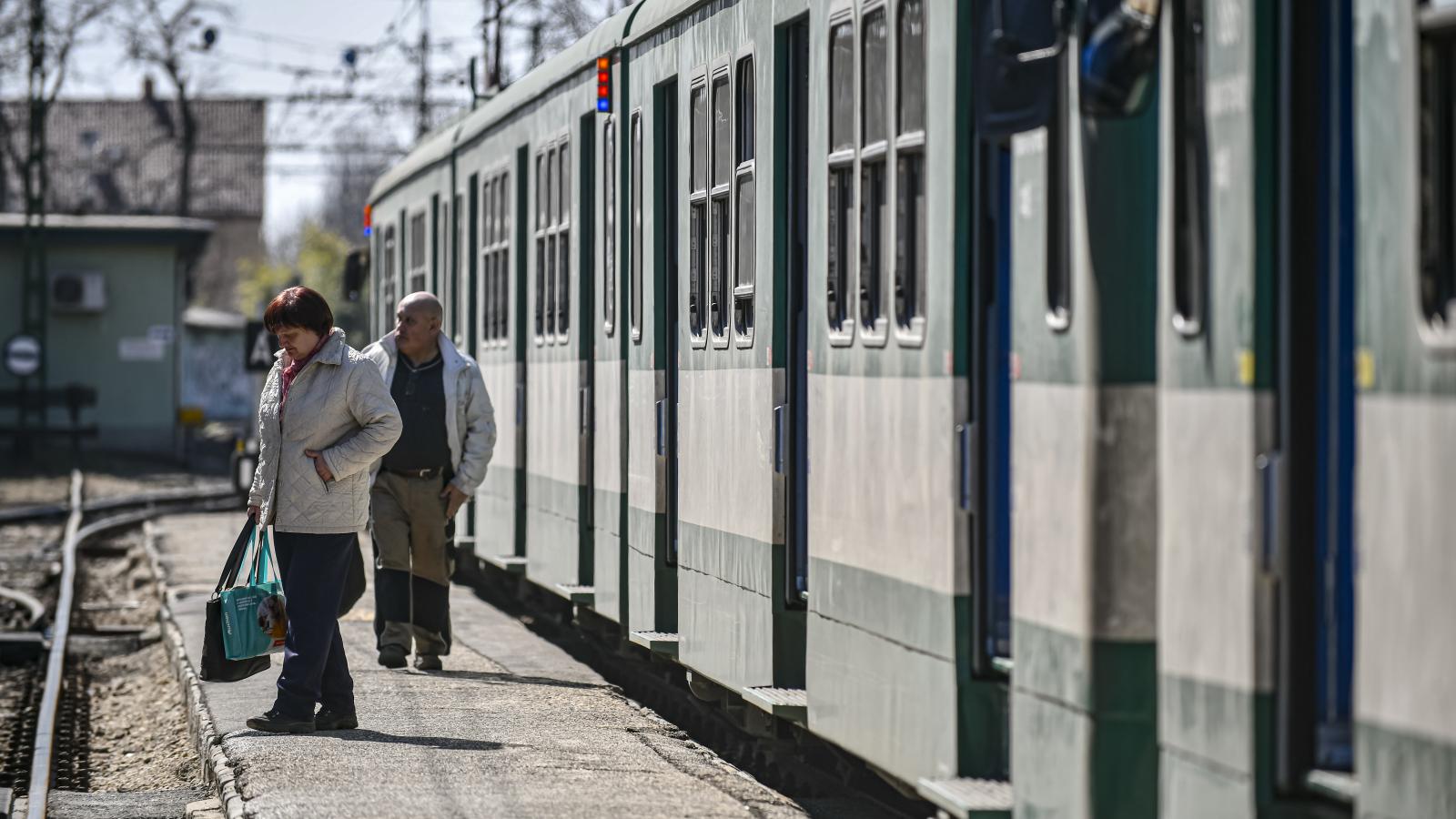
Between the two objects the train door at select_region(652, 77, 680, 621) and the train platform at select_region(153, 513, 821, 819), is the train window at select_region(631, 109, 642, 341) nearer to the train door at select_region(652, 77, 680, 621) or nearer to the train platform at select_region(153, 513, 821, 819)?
the train door at select_region(652, 77, 680, 621)

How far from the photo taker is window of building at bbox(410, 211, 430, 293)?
17781 mm

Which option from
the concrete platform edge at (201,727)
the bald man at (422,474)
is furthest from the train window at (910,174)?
the bald man at (422,474)

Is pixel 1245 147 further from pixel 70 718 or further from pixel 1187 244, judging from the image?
pixel 70 718

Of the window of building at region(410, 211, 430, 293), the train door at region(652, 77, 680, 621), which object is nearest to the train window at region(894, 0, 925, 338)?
the train door at region(652, 77, 680, 621)

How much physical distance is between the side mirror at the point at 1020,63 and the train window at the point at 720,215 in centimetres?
302

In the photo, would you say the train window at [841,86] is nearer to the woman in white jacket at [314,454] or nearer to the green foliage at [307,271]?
the woman in white jacket at [314,454]

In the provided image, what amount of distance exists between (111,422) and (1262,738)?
114 feet

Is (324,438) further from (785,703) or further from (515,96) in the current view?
(515,96)

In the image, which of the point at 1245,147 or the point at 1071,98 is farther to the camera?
the point at 1071,98

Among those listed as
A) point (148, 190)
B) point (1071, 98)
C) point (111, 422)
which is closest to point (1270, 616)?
point (1071, 98)

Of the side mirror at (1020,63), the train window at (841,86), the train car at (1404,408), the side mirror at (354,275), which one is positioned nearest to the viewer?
the train car at (1404,408)

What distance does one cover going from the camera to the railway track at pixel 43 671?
34.2ft

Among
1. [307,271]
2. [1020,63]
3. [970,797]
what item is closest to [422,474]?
[970,797]

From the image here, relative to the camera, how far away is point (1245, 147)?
15.6ft
